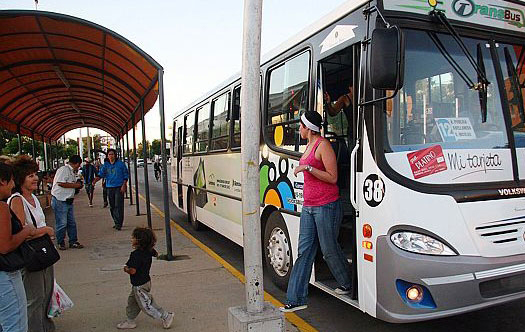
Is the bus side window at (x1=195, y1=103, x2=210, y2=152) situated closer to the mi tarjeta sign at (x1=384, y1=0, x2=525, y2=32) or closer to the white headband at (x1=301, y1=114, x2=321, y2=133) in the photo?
the white headband at (x1=301, y1=114, x2=321, y2=133)

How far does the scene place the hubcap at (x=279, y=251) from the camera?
5.38 meters

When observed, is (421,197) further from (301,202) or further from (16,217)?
(16,217)

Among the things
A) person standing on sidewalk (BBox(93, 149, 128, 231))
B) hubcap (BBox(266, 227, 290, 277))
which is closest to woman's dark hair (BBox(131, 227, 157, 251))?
hubcap (BBox(266, 227, 290, 277))

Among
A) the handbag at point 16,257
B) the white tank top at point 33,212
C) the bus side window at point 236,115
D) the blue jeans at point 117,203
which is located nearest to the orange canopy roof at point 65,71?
the bus side window at point 236,115

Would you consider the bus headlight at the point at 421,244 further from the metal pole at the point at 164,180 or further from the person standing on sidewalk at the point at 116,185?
the person standing on sidewalk at the point at 116,185

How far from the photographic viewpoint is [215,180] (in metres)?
8.17

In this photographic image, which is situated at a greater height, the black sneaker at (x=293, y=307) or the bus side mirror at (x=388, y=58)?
the bus side mirror at (x=388, y=58)

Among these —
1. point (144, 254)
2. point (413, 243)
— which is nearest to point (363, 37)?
point (413, 243)

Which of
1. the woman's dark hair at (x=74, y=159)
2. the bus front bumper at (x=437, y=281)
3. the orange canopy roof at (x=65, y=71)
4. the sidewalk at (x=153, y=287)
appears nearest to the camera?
the bus front bumper at (x=437, y=281)

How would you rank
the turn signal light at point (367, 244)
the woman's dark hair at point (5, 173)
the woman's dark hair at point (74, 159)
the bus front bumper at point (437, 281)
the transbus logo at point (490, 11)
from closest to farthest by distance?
1. the woman's dark hair at point (5, 173)
2. the bus front bumper at point (437, 281)
3. the turn signal light at point (367, 244)
4. the transbus logo at point (490, 11)
5. the woman's dark hair at point (74, 159)

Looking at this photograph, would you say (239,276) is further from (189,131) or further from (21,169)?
(189,131)

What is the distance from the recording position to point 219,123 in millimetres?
8078

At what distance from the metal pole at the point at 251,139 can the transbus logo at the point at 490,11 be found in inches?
73.9

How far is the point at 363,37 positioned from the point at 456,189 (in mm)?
1501
